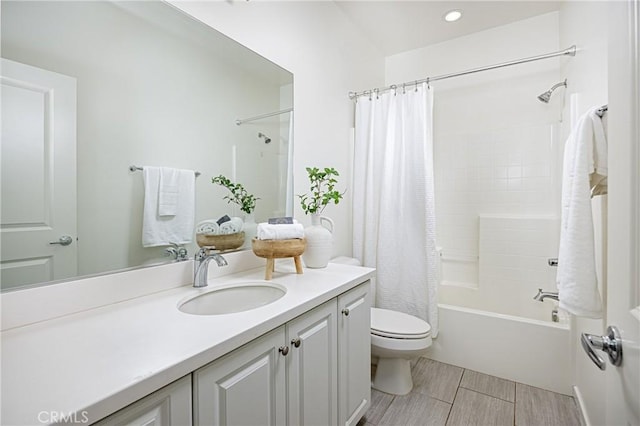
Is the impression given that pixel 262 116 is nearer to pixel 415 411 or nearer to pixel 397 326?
pixel 397 326

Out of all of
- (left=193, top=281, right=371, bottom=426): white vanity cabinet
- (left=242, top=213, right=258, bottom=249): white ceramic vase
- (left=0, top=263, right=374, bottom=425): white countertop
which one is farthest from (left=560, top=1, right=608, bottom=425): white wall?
(left=242, top=213, right=258, bottom=249): white ceramic vase

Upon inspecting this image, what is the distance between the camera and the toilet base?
1.88 metres

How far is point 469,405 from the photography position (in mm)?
1772

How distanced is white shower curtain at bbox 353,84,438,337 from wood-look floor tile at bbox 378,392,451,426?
1.56ft

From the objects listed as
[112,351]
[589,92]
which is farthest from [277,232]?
[589,92]

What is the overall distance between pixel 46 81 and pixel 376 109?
2011mm

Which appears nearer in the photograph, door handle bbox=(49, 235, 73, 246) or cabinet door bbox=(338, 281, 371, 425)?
door handle bbox=(49, 235, 73, 246)

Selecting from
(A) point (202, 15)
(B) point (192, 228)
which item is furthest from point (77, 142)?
(A) point (202, 15)

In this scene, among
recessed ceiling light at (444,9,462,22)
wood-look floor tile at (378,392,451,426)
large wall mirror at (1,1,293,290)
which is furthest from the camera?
recessed ceiling light at (444,9,462,22)

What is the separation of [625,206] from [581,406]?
1.74m

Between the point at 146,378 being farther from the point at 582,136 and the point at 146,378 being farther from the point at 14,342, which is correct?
the point at 582,136

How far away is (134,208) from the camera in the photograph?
1.13 meters

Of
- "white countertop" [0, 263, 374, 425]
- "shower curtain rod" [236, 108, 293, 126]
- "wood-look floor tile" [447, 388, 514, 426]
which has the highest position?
"shower curtain rod" [236, 108, 293, 126]

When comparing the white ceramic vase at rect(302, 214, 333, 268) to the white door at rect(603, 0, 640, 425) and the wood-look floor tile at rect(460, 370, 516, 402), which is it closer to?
the white door at rect(603, 0, 640, 425)
